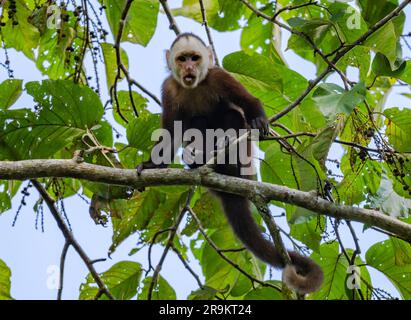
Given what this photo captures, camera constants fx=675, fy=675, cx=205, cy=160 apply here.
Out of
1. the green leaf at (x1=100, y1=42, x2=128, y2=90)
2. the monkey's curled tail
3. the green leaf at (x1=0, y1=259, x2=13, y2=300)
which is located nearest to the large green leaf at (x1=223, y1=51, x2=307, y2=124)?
the monkey's curled tail

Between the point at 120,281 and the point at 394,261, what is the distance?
1817 millimetres

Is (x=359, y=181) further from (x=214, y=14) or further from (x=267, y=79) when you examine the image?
(x=214, y=14)

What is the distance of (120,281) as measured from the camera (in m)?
4.62

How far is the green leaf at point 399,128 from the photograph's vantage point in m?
3.93

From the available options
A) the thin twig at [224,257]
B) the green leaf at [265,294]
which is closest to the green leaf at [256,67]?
the thin twig at [224,257]

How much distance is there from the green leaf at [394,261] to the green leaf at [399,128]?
1.89ft

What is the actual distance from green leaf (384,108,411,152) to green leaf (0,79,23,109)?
2276mm

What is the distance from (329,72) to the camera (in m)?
3.60

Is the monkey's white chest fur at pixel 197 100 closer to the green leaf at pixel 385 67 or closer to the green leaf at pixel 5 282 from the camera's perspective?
the green leaf at pixel 385 67

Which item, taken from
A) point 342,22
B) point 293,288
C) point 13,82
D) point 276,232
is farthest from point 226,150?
point 13,82
